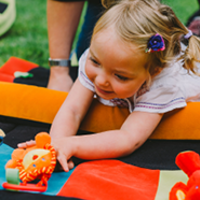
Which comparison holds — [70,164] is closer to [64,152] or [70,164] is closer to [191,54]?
[64,152]

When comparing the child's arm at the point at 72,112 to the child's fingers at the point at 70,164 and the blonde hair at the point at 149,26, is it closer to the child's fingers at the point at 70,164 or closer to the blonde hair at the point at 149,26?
the child's fingers at the point at 70,164

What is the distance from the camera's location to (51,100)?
1.21 metres

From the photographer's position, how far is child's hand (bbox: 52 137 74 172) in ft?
2.66

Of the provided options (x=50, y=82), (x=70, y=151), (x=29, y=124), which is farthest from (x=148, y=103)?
(x=50, y=82)

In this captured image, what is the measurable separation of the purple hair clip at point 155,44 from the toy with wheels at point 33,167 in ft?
1.40

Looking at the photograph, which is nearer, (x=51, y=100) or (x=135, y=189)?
(x=135, y=189)

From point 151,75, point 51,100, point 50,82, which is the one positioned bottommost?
point 50,82

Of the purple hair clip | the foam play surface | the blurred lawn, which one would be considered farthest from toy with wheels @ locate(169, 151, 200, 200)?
the blurred lawn

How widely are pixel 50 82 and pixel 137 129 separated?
68 centimetres

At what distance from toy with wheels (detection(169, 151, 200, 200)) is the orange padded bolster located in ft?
1.21

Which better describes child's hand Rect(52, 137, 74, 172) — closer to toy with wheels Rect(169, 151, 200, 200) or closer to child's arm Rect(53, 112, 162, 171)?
child's arm Rect(53, 112, 162, 171)

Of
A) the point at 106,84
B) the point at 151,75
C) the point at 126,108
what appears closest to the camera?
the point at 106,84

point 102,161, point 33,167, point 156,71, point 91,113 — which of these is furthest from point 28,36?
point 33,167

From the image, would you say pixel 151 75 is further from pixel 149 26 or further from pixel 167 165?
pixel 167 165
